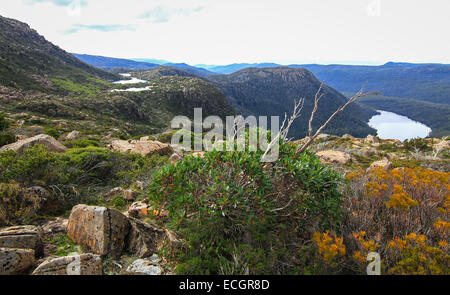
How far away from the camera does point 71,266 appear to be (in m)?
2.92

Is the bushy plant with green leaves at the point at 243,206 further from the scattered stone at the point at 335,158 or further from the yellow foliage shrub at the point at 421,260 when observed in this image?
the scattered stone at the point at 335,158

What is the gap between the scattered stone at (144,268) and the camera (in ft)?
10.7

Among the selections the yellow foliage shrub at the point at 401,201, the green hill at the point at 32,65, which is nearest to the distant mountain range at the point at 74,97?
the green hill at the point at 32,65

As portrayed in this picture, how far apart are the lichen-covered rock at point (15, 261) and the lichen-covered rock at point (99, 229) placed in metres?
0.73

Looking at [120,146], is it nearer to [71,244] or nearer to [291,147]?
[71,244]

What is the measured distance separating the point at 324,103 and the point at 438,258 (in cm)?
18833

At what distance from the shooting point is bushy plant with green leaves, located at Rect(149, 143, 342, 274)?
128 inches

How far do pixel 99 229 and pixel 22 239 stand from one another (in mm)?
1023

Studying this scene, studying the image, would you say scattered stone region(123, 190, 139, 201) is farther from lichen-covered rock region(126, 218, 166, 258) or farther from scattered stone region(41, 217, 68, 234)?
lichen-covered rock region(126, 218, 166, 258)

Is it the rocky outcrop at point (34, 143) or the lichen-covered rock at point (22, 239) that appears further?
the rocky outcrop at point (34, 143)

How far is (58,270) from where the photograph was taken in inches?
114

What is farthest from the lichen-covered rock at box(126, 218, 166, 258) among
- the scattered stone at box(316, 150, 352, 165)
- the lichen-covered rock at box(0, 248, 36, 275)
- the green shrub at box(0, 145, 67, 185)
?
the scattered stone at box(316, 150, 352, 165)
